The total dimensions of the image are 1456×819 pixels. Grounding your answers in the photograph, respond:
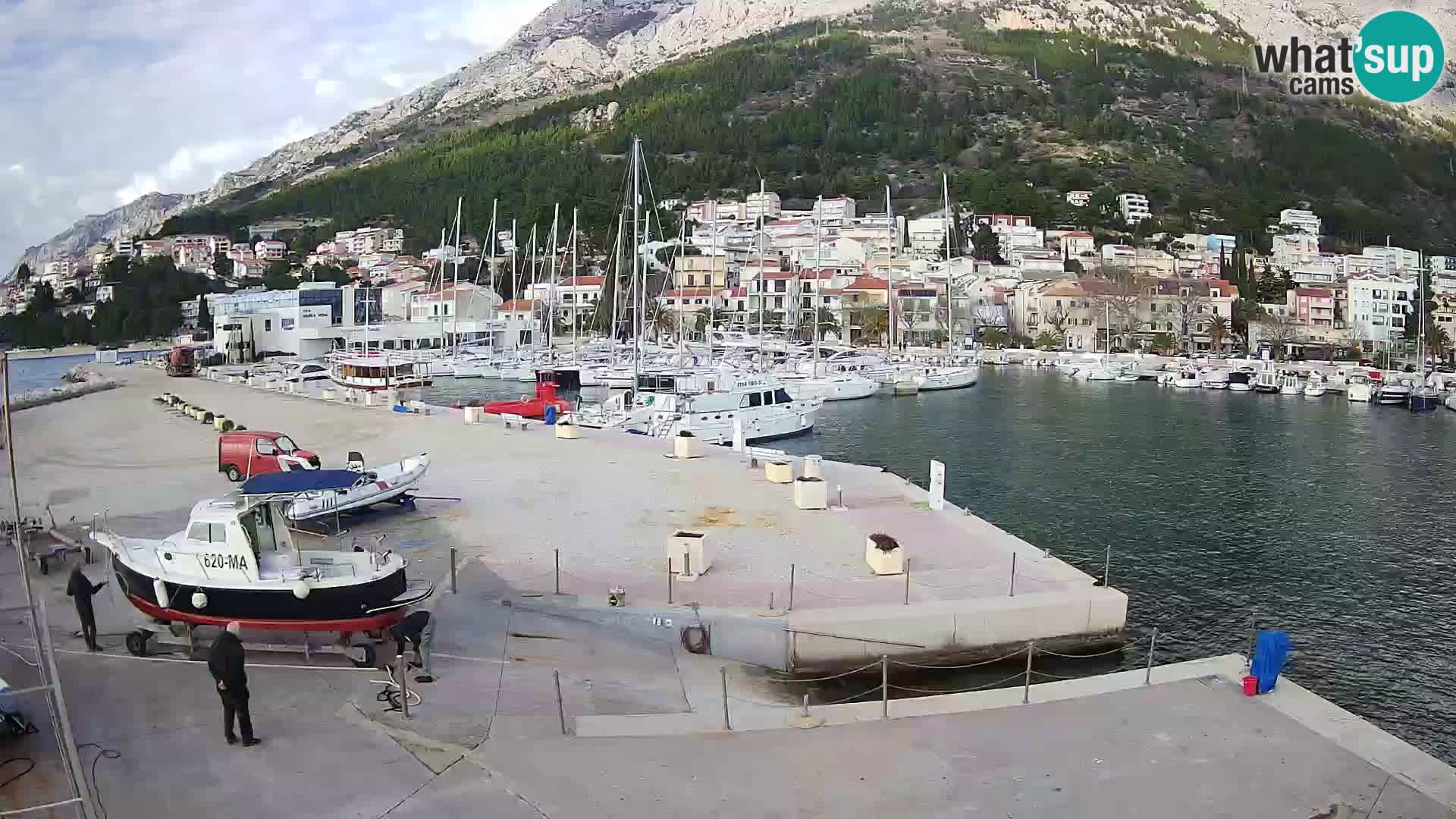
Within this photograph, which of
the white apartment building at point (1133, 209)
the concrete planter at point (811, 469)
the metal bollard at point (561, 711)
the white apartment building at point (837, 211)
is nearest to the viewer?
the metal bollard at point (561, 711)

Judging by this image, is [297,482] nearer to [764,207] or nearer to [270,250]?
[764,207]

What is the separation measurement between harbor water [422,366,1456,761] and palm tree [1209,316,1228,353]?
3938 centimetres

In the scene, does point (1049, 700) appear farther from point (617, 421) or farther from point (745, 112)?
point (745, 112)

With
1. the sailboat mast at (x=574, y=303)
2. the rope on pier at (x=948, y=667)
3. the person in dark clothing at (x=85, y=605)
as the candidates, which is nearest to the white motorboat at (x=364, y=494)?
the person in dark clothing at (x=85, y=605)

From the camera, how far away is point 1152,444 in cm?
3669

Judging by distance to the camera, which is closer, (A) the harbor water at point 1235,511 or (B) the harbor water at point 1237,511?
(A) the harbor water at point 1235,511

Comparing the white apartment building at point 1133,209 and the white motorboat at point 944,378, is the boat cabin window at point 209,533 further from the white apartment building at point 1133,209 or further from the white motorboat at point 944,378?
the white apartment building at point 1133,209

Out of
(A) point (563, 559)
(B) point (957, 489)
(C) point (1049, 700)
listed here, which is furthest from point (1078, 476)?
(C) point (1049, 700)

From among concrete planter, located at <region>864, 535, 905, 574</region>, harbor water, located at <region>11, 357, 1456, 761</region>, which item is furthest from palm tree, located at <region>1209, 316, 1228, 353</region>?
concrete planter, located at <region>864, 535, 905, 574</region>

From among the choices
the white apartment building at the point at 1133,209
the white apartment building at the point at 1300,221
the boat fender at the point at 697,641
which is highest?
the white apartment building at the point at 1133,209

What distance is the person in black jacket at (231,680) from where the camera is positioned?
821 cm

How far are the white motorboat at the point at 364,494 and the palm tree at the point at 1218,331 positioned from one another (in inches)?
3292

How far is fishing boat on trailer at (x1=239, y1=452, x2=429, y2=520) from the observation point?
41.1ft

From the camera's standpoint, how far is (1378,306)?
98.6m
